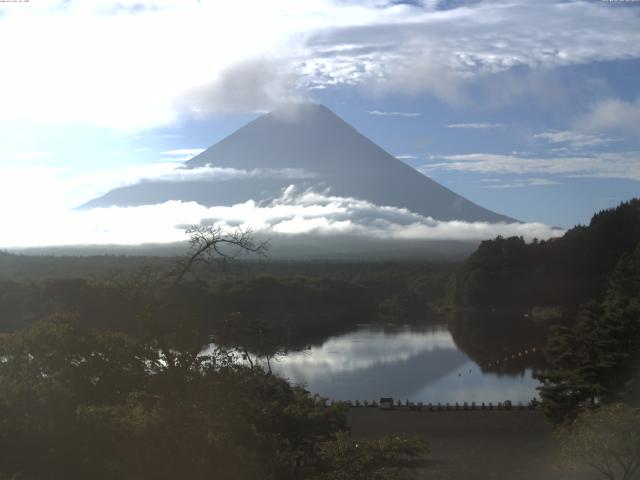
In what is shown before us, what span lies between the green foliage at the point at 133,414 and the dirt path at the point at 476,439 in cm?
415

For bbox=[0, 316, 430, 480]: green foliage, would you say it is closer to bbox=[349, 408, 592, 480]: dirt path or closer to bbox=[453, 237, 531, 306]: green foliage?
bbox=[349, 408, 592, 480]: dirt path

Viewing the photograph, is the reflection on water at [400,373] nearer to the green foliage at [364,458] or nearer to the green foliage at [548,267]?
the green foliage at [364,458]

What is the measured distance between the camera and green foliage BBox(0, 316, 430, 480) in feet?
16.8

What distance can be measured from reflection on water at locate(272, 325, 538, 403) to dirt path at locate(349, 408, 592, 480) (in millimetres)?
3561

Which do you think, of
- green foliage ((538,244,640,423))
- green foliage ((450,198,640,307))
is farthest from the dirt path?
green foliage ((450,198,640,307))

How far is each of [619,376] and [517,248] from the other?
116 ft

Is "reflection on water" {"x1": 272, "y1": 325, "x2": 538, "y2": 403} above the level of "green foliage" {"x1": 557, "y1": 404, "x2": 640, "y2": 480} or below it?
below

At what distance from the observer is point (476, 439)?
1328 cm

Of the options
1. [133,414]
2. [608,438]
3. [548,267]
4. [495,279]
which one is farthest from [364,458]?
[548,267]

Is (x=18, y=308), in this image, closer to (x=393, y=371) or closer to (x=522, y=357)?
(x=393, y=371)

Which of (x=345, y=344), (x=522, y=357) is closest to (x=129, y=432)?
(x=522, y=357)

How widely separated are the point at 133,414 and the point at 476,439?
9056 millimetres

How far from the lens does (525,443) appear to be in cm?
1280

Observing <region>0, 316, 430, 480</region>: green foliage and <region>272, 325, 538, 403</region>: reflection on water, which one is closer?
<region>0, 316, 430, 480</region>: green foliage
